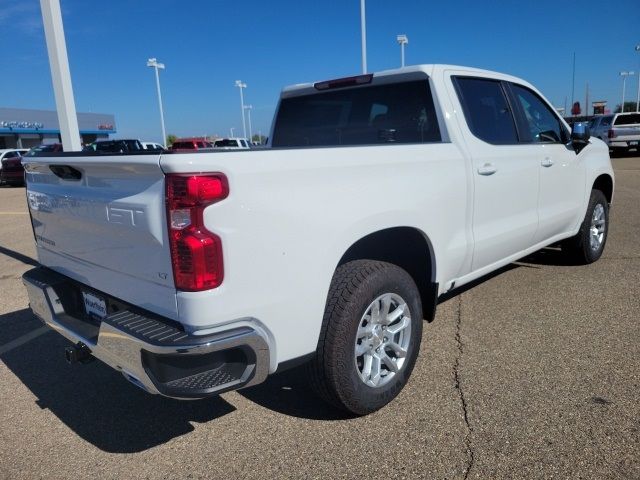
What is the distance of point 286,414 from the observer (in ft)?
10.00

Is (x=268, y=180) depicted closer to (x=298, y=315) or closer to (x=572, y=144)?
(x=298, y=315)

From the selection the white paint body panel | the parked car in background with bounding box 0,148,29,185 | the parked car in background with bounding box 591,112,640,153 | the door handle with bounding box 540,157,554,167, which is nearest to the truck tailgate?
the white paint body panel

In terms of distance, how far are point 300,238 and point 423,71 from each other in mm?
1864

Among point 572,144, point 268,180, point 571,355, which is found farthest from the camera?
point 572,144

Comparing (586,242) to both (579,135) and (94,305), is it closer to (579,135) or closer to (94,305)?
(579,135)

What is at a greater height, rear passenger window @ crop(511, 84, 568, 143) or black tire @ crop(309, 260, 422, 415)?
rear passenger window @ crop(511, 84, 568, 143)

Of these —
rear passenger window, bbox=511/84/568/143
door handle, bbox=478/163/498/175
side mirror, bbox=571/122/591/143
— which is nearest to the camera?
door handle, bbox=478/163/498/175

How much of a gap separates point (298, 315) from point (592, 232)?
4453mm

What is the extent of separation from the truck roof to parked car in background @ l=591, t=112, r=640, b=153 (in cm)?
1996

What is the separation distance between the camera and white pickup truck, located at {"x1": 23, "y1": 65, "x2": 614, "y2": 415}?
216cm

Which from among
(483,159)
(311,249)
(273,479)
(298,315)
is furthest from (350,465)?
(483,159)

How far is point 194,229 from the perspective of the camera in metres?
2.11

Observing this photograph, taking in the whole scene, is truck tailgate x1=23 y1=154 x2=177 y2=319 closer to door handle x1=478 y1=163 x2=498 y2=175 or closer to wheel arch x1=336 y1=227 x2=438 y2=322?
wheel arch x1=336 y1=227 x2=438 y2=322

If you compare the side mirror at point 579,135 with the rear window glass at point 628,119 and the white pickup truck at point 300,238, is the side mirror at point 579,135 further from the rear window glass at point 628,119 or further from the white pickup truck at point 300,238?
the rear window glass at point 628,119
